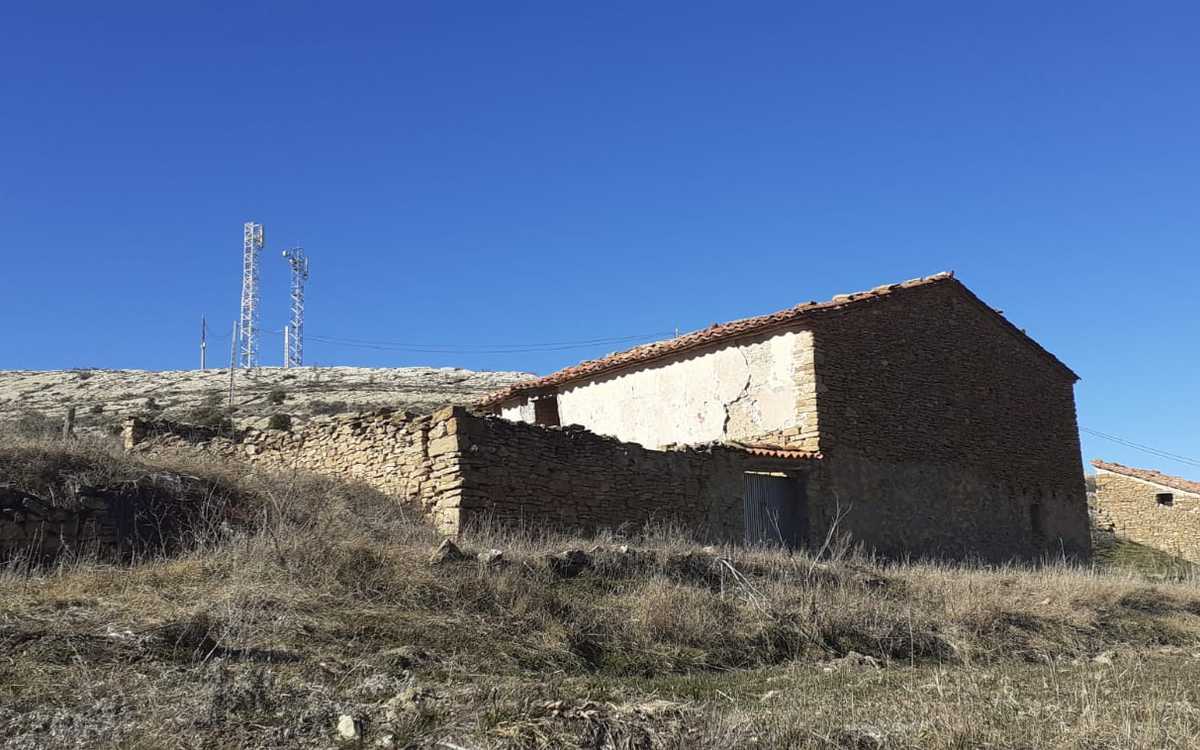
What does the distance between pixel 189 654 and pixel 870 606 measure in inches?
287

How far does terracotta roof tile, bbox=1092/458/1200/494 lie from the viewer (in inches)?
1146

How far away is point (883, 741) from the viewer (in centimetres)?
573

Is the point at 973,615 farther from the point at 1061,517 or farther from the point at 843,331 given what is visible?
the point at 1061,517

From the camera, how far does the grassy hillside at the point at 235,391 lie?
3641 cm

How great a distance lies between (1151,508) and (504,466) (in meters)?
24.8

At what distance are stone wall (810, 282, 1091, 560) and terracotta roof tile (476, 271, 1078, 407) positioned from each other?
0.58 feet

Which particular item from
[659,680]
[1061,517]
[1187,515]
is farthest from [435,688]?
[1187,515]

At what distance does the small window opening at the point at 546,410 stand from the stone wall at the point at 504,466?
6574mm

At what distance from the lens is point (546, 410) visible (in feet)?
71.4

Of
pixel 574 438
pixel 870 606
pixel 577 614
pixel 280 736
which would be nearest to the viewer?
pixel 280 736

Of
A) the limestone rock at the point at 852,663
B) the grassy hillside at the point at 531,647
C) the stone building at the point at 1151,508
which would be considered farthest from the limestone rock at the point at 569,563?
the stone building at the point at 1151,508

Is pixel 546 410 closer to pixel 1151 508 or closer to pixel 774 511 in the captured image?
pixel 774 511

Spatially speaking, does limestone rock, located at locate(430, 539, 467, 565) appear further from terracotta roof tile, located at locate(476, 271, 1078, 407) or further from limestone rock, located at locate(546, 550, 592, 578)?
→ terracotta roof tile, located at locate(476, 271, 1078, 407)

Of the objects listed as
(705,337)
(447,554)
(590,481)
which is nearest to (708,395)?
(705,337)
